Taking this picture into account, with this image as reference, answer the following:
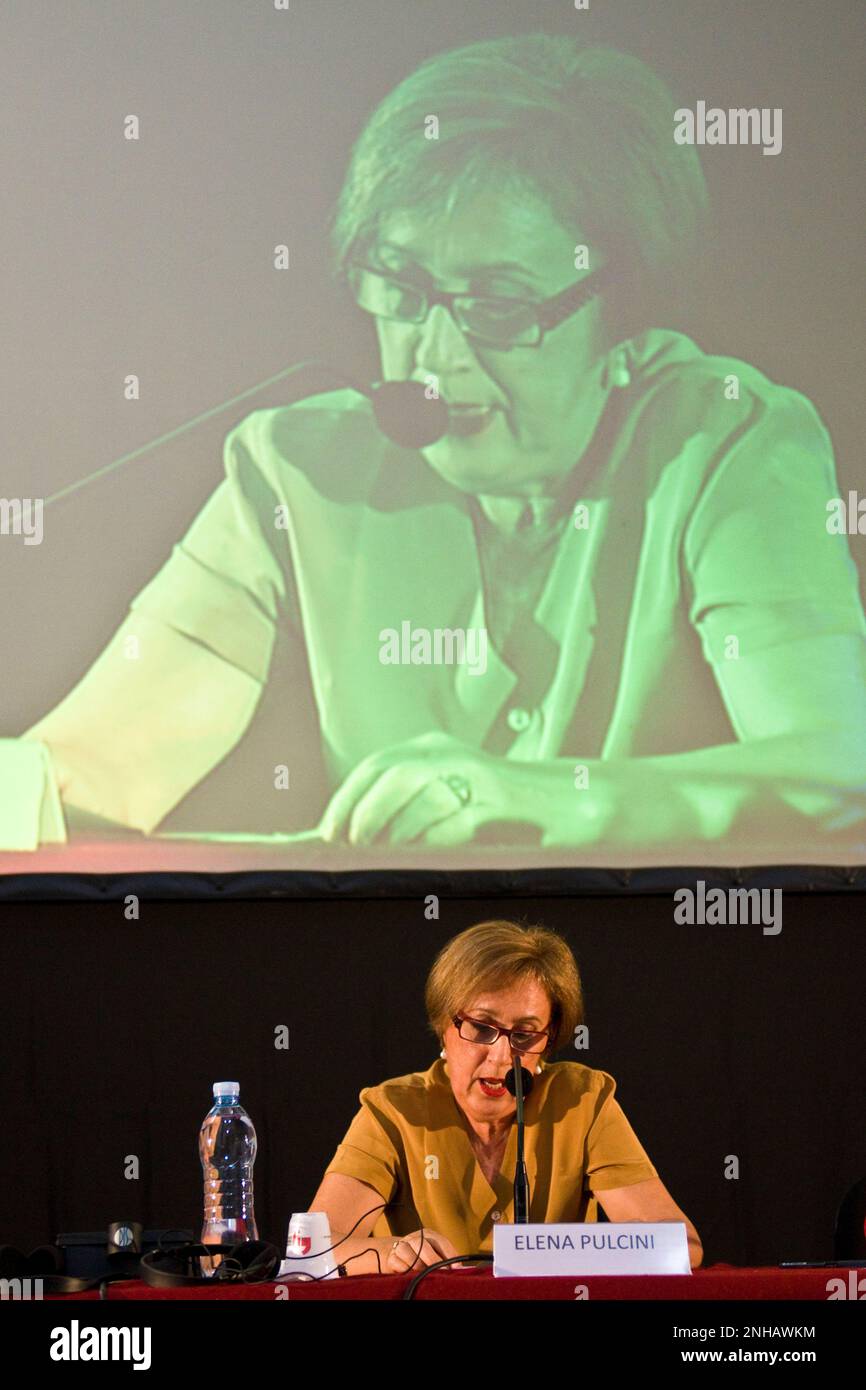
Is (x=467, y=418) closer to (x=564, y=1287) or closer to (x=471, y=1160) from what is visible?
(x=471, y=1160)

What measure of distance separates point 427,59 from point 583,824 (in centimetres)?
178

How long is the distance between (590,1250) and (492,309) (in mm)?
2557

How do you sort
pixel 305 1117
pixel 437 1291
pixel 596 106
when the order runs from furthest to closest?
pixel 596 106 → pixel 305 1117 → pixel 437 1291

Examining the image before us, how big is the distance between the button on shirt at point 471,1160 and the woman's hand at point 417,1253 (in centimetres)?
33

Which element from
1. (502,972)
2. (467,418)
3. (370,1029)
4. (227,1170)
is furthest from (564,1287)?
(467,418)

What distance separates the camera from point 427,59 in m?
3.74

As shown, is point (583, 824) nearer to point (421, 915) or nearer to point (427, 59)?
point (421, 915)

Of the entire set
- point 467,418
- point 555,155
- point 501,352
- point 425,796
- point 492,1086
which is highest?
point 555,155

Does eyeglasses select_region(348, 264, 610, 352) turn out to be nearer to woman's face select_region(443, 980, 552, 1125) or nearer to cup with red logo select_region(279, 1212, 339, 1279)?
woman's face select_region(443, 980, 552, 1125)

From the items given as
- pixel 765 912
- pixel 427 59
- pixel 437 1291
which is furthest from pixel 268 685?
pixel 437 1291

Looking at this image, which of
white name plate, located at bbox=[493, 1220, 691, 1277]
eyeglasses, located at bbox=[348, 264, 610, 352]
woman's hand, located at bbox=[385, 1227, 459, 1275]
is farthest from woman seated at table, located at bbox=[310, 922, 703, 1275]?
eyeglasses, located at bbox=[348, 264, 610, 352]

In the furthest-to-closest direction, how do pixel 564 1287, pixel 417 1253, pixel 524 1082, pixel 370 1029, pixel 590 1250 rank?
pixel 370 1029, pixel 524 1082, pixel 417 1253, pixel 590 1250, pixel 564 1287

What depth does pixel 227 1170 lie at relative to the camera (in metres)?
2.64

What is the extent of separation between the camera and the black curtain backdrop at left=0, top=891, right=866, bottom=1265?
3.44m
